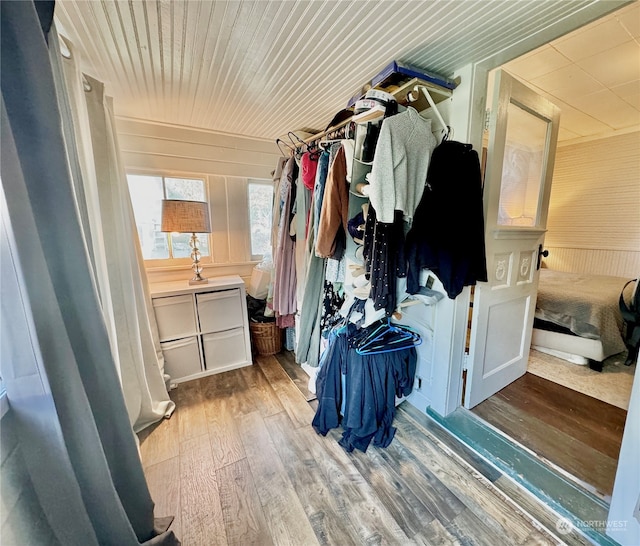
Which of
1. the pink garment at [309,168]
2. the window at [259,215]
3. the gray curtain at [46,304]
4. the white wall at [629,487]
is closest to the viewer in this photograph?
the gray curtain at [46,304]

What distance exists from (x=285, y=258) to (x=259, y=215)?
100 centimetres

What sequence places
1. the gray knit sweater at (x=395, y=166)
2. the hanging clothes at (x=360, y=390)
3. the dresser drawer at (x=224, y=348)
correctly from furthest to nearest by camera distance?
the dresser drawer at (x=224, y=348), the hanging clothes at (x=360, y=390), the gray knit sweater at (x=395, y=166)

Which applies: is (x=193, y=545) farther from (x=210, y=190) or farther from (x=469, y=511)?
(x=210, y=190)

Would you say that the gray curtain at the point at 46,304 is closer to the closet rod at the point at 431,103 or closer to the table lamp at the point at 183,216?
the table lamp at the point at 183,216

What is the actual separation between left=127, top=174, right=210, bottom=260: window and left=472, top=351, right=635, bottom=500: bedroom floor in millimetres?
2796

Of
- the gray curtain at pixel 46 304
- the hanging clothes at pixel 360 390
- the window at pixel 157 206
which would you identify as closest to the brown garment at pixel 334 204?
the hanging clothes at pixel 360 390

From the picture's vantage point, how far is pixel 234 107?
6.71 feet

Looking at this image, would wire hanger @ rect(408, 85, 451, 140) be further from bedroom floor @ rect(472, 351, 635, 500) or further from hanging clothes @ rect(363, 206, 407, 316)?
bedroom floor @ rect(472, 351, 635, 500)

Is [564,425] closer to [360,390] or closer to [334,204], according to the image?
[360,390]

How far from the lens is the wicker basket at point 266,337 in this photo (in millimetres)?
2494

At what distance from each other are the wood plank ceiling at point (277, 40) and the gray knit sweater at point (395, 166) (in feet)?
1.19

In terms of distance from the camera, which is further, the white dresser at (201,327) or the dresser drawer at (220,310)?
the dresser drawer at (220,310)

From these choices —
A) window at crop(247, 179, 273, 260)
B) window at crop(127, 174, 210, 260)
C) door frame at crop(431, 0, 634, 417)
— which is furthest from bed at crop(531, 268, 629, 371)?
window at crop(127, 174, 210, 260)

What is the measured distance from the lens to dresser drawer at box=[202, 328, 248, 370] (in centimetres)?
224
